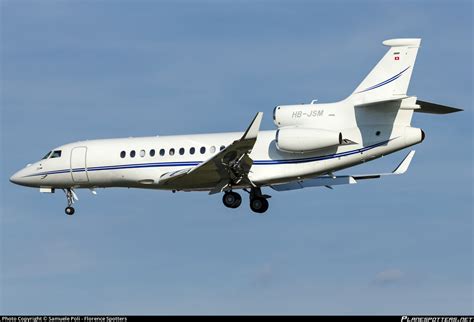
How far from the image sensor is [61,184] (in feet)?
132

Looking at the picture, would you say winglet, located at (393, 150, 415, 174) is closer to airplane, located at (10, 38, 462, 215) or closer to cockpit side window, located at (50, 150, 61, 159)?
airplane, located at (10, 38, 462, 215)

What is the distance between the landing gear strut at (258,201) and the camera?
38.0 metres

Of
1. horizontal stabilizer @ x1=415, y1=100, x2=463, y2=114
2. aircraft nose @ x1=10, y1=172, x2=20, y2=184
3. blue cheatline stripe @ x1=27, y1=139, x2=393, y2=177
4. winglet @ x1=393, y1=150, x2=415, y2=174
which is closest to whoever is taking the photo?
horizontal stabilizer @ x1=415, y1=100, x2=463, y2=114

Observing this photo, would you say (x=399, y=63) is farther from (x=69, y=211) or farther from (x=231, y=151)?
(x=69, y=211)

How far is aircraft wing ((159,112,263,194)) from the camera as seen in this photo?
34.5 m

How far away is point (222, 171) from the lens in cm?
3628

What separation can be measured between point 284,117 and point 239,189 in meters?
3.58

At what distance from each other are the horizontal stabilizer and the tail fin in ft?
2.38

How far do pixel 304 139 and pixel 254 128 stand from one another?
258 cm

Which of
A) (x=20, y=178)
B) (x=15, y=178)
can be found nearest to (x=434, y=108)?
(x=20, y=178)

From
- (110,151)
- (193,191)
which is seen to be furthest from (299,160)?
(110,151)

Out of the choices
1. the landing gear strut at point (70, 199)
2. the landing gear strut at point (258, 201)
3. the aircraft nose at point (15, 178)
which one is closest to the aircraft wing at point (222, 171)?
the landing gear strut at point (258, 201)

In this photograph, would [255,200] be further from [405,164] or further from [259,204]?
[405,164]

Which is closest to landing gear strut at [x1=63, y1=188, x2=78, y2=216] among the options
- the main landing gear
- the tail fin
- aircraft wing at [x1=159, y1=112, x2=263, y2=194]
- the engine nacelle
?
aircraft wing at [x1=159, y1=112, x2=263, y2=194]
